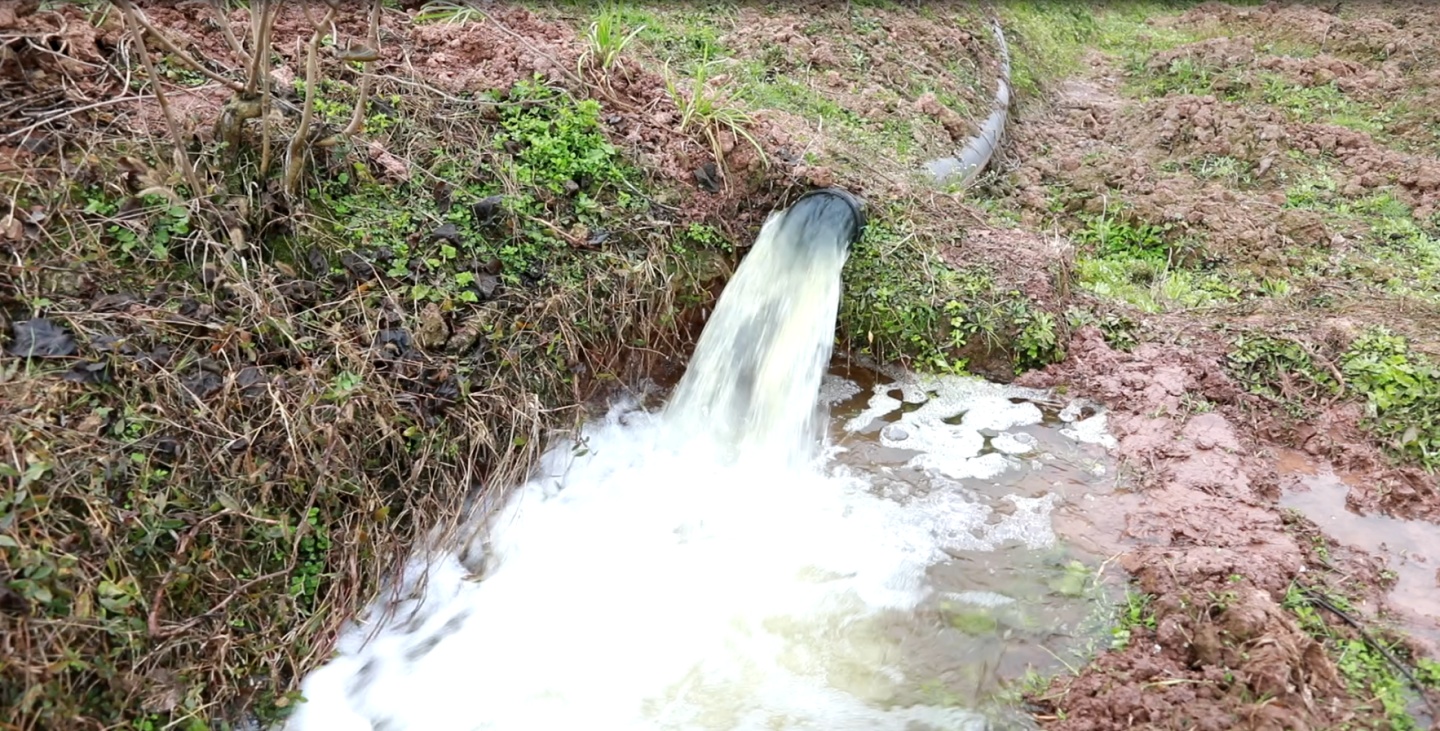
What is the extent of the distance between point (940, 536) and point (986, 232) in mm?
2325

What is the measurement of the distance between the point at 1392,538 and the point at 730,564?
2.83 meters

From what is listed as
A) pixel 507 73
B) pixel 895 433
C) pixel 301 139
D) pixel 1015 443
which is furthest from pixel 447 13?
pixel 1015 443

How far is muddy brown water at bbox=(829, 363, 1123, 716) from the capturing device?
11.0ft

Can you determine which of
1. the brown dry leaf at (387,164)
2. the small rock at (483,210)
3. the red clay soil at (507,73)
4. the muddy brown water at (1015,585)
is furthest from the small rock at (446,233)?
the muddy brown water at (1015,585)

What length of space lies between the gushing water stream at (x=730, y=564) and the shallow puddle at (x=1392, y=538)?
116cm

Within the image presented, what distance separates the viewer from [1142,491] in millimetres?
4105

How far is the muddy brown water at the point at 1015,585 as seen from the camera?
11.0ft

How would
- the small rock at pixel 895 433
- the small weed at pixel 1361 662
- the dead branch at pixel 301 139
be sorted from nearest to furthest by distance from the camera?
the small weed at pixel 1361 662, the dead branch at pixel 301 139, the small rock at pixel 895 433

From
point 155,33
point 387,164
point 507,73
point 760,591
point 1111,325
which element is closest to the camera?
point 155,33

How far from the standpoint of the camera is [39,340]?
298 centimetres

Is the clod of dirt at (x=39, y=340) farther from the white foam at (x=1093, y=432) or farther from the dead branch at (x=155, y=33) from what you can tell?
the white foam at (x=1093, y=432)

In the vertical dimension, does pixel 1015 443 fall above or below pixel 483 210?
below

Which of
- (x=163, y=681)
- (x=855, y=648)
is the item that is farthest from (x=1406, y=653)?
(x=163, y=681)

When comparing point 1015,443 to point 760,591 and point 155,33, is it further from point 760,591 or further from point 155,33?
point 155,33
